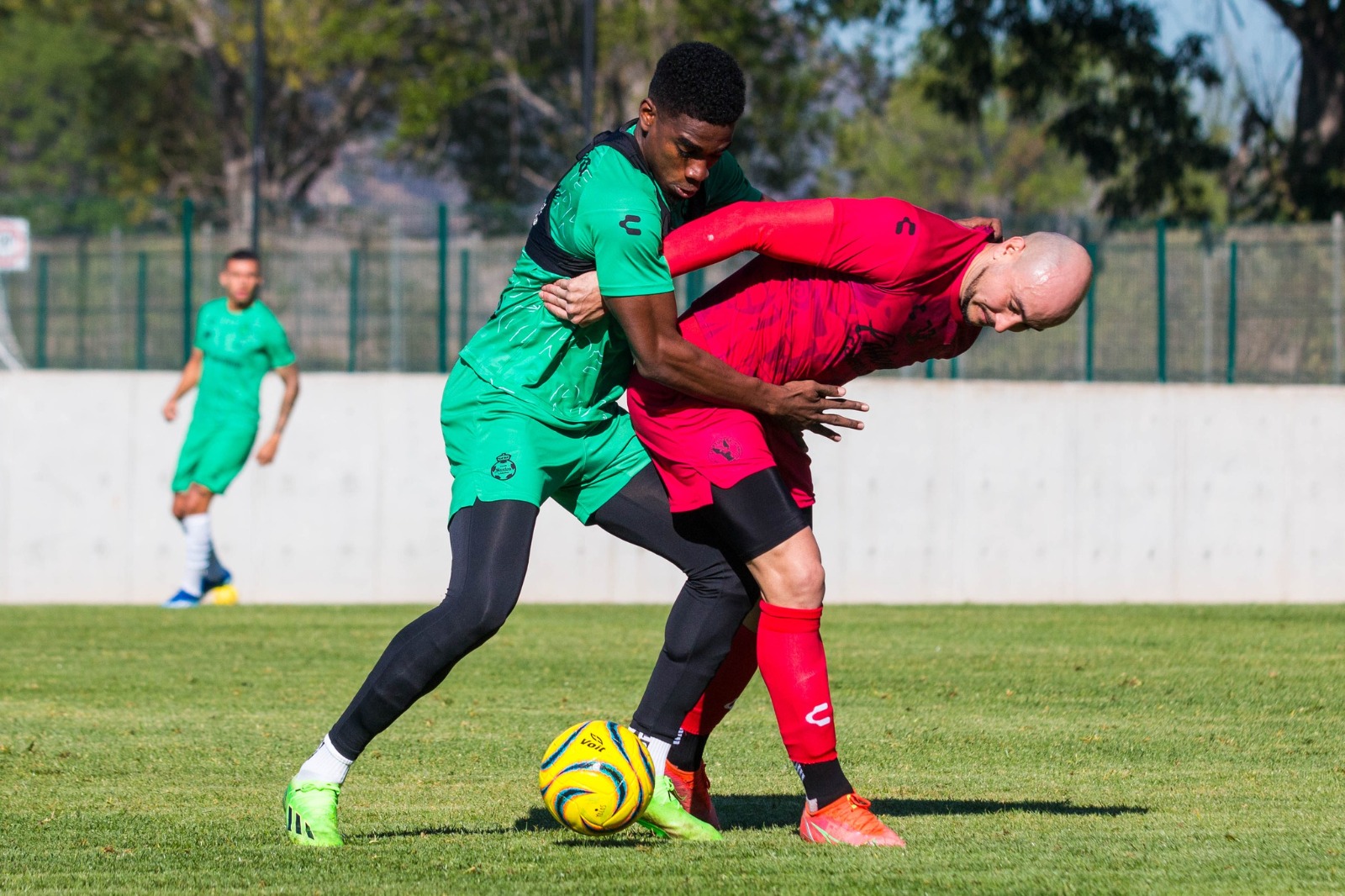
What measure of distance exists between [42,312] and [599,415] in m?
12.6

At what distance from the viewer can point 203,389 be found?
13219 mm

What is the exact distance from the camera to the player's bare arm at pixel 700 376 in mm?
4797

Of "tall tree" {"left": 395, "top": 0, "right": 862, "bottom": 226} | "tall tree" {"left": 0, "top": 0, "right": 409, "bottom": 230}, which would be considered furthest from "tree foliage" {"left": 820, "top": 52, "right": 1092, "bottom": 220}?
"tall tree" {"left": 395, "top": 0, "right": 862, "bottom": 226}

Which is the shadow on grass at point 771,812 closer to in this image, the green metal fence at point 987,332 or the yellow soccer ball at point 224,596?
the yellow soccer ball at point 224,596

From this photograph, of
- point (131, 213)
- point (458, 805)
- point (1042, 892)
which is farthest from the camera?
point (131, 213)

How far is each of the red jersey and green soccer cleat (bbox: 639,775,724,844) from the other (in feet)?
3.97

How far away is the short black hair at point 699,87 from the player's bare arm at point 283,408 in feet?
28.7

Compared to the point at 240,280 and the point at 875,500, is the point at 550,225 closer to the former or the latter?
the point at 240,280

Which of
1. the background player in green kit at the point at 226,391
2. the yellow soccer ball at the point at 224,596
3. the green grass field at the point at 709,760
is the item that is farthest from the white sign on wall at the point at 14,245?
the green grass field at the point at 709,760

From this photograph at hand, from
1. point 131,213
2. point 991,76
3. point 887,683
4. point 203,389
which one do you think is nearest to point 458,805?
point 887,683

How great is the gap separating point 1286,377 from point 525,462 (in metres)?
11.8

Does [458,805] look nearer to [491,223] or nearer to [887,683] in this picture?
[887,683]

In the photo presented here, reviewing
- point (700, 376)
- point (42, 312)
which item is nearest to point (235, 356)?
point (42, 312)

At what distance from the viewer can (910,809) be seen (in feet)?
18.4
